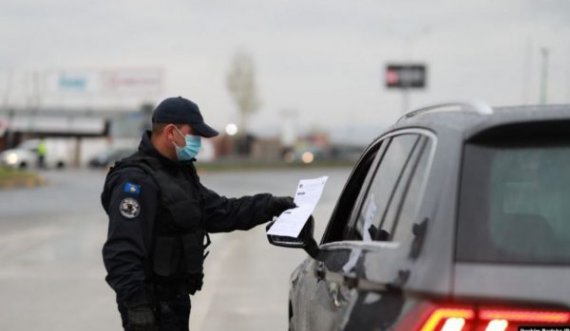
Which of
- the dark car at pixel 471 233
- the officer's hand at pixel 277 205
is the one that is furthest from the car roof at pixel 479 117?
the officer's hand at pixel 277 205

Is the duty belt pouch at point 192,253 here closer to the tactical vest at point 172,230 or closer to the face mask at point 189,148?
the tactical vest at point 172,230

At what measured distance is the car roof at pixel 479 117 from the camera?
262cm

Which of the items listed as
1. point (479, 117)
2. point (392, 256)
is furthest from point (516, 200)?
point (392, 256)

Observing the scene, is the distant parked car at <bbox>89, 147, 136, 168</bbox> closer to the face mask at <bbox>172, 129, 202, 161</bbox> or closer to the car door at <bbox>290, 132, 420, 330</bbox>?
the face mask at <bbox>172, 129, 202, 161</bbox>

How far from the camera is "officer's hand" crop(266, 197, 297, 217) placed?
4820 mm

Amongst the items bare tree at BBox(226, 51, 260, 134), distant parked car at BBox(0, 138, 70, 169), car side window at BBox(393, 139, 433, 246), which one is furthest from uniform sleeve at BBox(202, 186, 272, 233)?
bare tree at BBox(226, 51, 260, 134)

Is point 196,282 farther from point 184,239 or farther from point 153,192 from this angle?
point 153,192

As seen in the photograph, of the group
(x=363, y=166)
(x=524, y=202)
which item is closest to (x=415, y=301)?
(x=524, y=202)

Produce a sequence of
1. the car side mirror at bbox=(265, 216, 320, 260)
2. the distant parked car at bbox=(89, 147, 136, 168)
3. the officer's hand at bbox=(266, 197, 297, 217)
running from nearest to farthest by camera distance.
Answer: the car side mirror at bbox=(265, 216, 320, 260) → the officer's hand at bbox=(266, 197, 297, 217) → the distant parked car at bbox=(89, 147, 136, 168)

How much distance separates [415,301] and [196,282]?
220 cm

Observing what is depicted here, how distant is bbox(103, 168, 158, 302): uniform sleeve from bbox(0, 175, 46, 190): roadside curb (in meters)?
27.6

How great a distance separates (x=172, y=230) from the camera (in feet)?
14.1

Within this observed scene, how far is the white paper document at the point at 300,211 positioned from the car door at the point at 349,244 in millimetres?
149

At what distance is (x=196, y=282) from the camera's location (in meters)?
4.50
